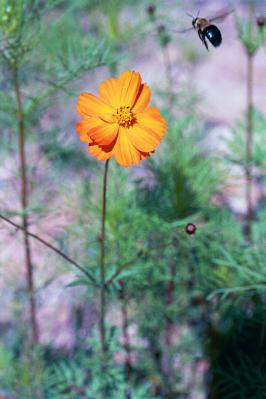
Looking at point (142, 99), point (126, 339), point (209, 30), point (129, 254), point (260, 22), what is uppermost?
point (260, 22)

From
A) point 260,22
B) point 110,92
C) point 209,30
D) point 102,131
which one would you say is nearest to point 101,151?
point 102,131

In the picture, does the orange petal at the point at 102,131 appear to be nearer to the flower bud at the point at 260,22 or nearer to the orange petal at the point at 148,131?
the orange petal at the point at 148,131

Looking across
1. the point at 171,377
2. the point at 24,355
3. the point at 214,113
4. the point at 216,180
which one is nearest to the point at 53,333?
the point at 24,355

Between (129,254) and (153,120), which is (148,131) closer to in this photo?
(153,120)

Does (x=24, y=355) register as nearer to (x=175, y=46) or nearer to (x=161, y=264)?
(x=161, y=264)

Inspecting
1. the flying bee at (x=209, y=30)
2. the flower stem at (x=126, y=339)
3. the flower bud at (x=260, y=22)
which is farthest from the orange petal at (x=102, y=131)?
the flower bud at (x=260, y=22)

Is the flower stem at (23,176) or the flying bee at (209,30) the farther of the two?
the flower stem at (23,176)
